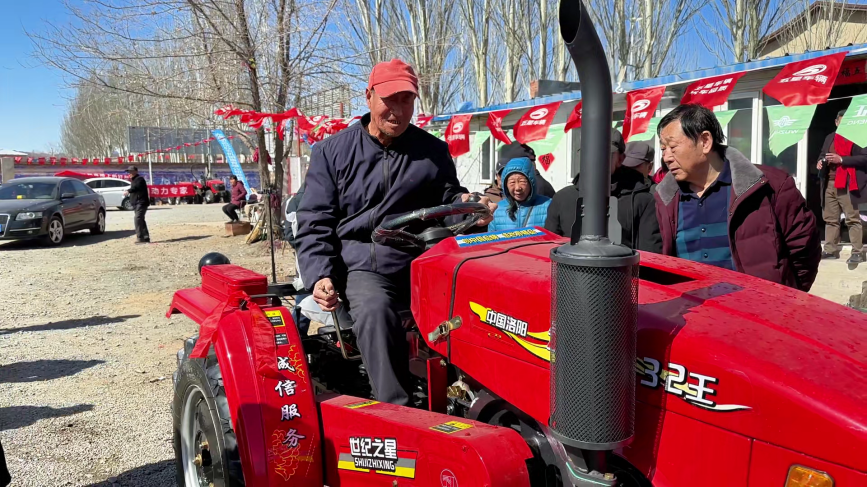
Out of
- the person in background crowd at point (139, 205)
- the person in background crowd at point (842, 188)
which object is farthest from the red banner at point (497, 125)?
the person in background crowd at point (139, 205)

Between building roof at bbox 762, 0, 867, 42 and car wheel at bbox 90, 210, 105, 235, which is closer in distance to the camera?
building roof at bbox 762, 0, 867, 42

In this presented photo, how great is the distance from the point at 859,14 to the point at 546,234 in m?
19.4

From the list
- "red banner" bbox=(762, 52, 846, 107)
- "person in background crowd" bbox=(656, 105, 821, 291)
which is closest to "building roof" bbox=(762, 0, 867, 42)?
"red banner" bbox=(762, 52, 846, 107)

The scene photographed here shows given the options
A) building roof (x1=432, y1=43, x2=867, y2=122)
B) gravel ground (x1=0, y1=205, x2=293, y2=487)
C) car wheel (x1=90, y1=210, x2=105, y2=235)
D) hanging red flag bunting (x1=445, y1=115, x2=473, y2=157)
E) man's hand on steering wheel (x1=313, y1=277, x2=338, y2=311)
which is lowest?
gravel ground (x1=0, y1=205, x2=293, y2=487)

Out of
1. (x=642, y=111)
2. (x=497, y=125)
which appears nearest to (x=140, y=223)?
(x=497, y=125)

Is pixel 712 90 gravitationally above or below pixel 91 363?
above

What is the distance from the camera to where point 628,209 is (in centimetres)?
382

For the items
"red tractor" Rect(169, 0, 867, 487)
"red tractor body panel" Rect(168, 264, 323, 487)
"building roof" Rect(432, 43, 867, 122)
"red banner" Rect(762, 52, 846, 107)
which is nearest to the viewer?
"red tractor" Rect(169, 0, 867, 487)

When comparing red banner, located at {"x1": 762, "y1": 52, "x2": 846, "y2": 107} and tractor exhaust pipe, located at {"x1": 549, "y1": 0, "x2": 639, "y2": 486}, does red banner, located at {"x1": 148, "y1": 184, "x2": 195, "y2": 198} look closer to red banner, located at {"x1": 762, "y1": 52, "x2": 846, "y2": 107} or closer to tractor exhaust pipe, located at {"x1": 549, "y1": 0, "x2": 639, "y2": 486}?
red banner, located at {"x1": 762, "y1": 52, "x2": 846, "y2": 107}

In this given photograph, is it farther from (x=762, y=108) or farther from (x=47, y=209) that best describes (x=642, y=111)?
(x=47, y=209)

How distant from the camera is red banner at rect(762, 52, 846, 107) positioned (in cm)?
728

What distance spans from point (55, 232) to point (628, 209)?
15105mm

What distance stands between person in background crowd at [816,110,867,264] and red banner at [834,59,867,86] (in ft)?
3.52

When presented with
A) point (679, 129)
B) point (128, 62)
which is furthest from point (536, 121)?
point (679, 129)
